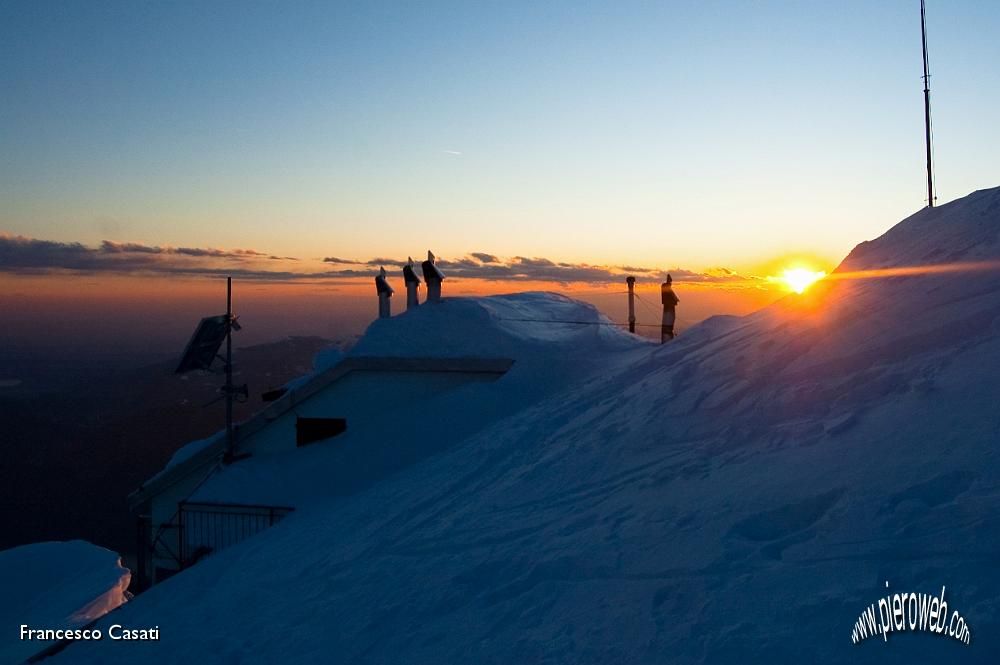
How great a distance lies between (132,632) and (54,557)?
33.7 ft

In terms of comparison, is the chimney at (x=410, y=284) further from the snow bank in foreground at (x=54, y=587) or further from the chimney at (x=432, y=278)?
the snow bank in foreground at (x=54, y=587)

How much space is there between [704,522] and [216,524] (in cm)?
1164

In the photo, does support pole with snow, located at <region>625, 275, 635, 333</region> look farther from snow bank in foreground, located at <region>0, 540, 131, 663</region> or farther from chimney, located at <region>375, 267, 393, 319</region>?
snow bank in foreground, located at <region>0, 540, 131, 663</region>

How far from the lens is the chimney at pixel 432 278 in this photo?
63.8ft

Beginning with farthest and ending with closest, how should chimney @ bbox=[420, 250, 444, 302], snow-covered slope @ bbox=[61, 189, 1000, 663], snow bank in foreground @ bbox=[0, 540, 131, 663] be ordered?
chimney @ bbox=[420, 250, 444, 302], snow bank in foreground @ bbox=[0, 540, 131, 663], snow-covered slope @ bbox=[61, 189, 1000, 663]

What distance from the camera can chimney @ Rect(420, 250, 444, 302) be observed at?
1945 cm

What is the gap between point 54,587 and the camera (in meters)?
15.6

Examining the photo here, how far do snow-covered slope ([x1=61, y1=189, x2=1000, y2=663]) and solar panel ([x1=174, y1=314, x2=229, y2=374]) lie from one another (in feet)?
20.1

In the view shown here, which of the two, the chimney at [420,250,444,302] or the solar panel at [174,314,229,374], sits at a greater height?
the chimney at [420,250,444,302]

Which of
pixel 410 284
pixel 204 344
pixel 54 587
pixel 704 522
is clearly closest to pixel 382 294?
pixel 410 284

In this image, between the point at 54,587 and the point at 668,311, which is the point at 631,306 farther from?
the point at 54,587

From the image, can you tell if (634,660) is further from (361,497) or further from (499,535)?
(361,497)

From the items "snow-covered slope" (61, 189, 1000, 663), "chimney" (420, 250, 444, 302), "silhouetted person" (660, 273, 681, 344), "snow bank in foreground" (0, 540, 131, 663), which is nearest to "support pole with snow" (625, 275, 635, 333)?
"silhouetted person" (660, 273, 681, 344)

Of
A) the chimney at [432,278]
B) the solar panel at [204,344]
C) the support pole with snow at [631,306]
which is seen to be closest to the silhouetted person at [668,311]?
the support pole with snow at [631,306]
